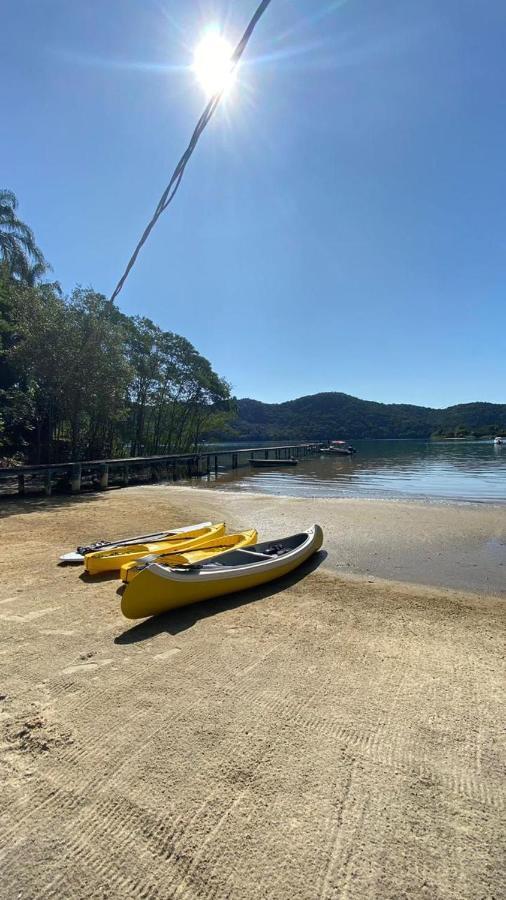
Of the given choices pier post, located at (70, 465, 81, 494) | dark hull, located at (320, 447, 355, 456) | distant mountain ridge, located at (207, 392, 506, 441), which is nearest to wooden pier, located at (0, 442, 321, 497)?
pier post, located at (70, 465, 81, 494)

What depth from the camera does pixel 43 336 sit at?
1761 centimetres

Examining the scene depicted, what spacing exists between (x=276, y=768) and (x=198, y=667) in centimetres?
137

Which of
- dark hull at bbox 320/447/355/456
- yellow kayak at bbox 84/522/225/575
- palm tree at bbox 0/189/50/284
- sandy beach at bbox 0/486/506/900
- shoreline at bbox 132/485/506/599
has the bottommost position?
shoreline at bbox 132/485/506/599

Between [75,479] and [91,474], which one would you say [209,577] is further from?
[91,474]

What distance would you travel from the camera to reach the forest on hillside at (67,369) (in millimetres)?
17969

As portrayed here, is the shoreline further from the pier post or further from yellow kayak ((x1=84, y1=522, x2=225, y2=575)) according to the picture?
the pier post

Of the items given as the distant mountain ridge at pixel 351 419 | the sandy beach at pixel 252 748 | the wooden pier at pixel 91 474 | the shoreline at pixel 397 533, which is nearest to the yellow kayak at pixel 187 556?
the sandy beach at pixel 252 748

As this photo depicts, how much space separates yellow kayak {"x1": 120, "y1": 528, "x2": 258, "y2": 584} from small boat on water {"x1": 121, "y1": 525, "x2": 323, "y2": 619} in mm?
208

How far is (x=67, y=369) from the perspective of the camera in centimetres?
1823

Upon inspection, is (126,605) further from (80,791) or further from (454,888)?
(454,888)

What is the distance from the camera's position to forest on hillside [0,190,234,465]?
1797cm

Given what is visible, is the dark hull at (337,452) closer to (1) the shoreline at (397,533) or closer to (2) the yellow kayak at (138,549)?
(1) the shoreline at (397,533)

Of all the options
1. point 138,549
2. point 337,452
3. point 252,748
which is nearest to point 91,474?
point 138,549

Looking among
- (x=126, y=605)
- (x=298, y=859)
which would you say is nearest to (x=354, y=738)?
(x=298, y=859)
